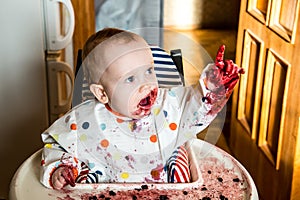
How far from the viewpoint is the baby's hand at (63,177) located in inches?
48.2

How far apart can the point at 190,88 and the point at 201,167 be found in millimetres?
197

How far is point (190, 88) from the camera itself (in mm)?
1291

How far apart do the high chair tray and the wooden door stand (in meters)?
0.53

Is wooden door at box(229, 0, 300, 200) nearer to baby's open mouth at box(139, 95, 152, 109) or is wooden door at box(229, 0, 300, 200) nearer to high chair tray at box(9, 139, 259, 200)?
high chair tray at box(9, 139, 259, 200)

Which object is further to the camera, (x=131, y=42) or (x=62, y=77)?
(x=62, y=77)

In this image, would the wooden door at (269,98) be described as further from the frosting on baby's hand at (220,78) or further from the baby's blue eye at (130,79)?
the baby's blue eye at (130,79)

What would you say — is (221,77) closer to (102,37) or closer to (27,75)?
(102,37)

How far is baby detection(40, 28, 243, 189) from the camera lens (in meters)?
1.21

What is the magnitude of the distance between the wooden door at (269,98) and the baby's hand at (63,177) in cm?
81

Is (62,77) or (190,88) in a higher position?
(190,88)

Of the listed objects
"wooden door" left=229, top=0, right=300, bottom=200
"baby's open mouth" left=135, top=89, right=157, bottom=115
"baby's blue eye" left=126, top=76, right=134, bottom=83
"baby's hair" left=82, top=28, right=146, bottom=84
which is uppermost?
"baby's hair" left=82, top=28, right=146, bottom=84

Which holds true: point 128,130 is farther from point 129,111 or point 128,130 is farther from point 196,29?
point 196,29

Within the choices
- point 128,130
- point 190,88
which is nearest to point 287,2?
point 190,88

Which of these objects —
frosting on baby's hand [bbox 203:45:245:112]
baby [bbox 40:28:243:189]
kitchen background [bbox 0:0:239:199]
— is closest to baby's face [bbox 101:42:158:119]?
baby [bbox 40:28:243:189]
